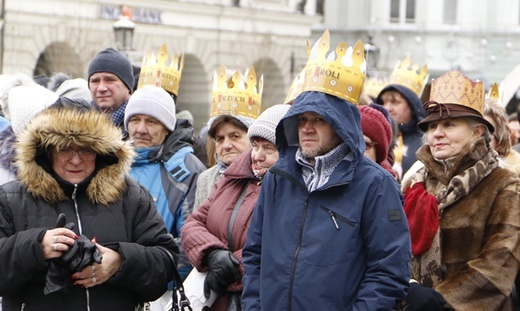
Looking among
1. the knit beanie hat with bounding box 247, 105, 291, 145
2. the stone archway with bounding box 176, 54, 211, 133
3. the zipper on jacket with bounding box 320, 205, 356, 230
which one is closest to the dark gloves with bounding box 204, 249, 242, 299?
the knit beanie hat with bounding box 247, 105, 291, 145

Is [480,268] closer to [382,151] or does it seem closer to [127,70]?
[382,151]

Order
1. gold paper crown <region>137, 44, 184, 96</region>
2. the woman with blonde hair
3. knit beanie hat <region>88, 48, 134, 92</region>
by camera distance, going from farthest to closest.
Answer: gold paper crown <region>137, 44, 184, 96</region>
knit beanie hat <region>88, 48, 134, 92</region>
the woman with blonde hair

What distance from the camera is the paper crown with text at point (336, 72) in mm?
5320

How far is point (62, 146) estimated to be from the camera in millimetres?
5375

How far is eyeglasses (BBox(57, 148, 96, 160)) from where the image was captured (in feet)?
17.8

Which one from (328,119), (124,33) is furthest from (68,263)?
(124,33)

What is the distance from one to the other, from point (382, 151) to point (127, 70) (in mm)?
2336

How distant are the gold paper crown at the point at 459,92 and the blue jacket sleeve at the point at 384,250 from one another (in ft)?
4.03

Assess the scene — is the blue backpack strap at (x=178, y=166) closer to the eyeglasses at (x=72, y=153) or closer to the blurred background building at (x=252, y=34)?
the eyeglasses at (x=72, y=153)

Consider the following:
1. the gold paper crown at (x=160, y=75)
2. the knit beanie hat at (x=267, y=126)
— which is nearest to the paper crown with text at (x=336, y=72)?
the knit beanie hat at (x=267, y=126)

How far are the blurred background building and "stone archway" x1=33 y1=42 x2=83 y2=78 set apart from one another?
30 millimetres

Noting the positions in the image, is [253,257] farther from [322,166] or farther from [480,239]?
[480,239]

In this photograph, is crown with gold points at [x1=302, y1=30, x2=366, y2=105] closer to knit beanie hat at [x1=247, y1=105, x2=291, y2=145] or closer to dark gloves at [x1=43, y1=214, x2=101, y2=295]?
knit beanie hat at [x1=247, y1=105, x2=291, y2=145]

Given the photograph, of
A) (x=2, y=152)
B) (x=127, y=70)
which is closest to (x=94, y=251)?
(x=2, y=152)
